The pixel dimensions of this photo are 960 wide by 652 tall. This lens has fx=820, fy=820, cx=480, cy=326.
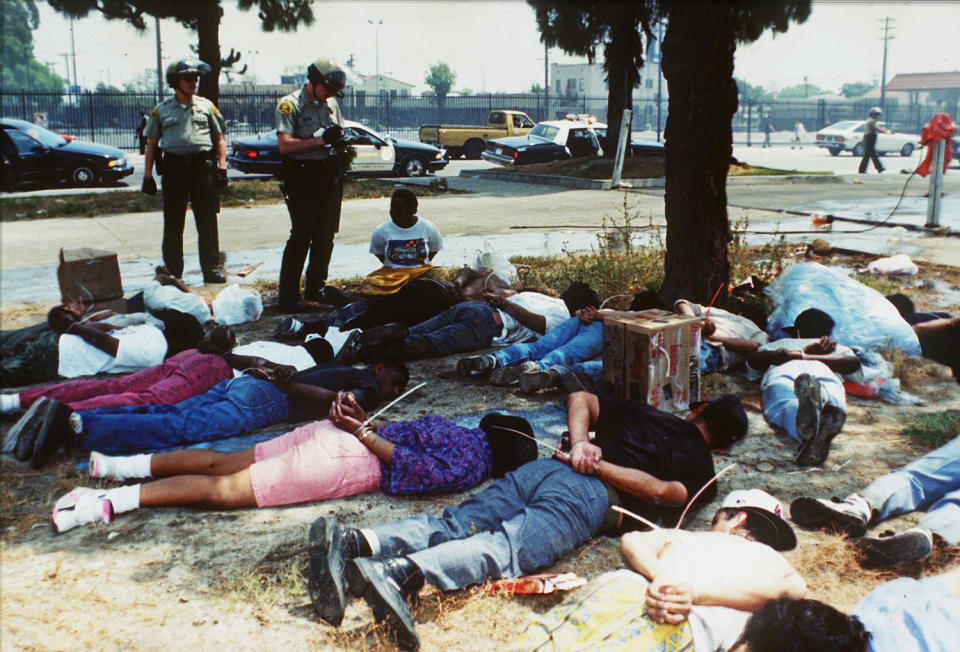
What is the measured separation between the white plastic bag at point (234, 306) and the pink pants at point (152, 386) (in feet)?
5.10

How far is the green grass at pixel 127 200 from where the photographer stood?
11.8 m

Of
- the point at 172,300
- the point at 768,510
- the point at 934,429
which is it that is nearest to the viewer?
the point at 768,510

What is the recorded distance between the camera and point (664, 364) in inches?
169

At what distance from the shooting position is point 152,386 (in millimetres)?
4238

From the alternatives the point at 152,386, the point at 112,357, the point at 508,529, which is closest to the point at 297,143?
the point at 112,357

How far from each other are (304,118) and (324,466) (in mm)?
3790

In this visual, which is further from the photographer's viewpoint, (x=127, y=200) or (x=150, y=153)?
(x=127, y=200)

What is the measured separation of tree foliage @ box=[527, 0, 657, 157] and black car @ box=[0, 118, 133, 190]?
34.0 feet

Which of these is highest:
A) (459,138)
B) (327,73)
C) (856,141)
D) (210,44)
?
(210,44)

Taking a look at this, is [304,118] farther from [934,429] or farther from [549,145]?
[549,145]

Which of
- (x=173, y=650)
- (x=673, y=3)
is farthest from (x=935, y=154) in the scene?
(x=173, y=650)

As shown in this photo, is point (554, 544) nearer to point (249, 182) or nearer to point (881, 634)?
point (881, 634)

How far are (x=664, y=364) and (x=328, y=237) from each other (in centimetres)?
346

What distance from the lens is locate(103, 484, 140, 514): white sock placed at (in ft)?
10.5
